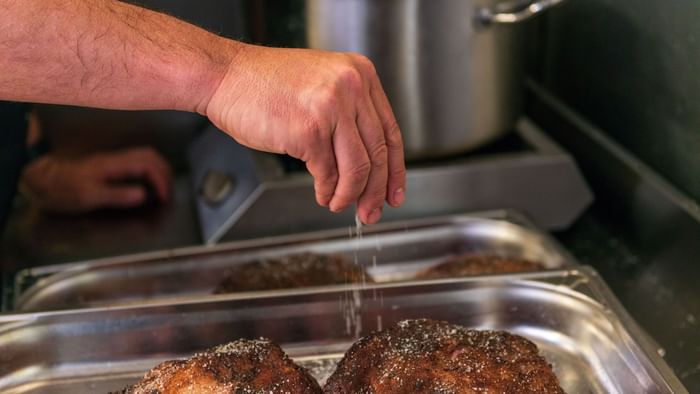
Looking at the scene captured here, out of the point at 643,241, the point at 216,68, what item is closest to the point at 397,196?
the point at 216,68

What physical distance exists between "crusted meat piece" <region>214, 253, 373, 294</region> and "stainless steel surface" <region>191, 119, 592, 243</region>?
0.12 m

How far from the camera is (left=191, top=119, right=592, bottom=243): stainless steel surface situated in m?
1.69

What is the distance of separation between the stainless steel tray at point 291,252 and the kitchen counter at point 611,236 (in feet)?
0.57

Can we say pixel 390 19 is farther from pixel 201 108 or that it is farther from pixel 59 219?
pixel 59 219

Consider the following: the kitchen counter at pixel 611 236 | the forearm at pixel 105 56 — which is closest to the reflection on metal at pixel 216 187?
the kitchen counter at pixel 611 236

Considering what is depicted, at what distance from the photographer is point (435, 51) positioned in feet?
5.33

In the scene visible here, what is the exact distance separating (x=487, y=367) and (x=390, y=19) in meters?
0.82

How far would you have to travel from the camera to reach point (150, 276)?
1.62 m

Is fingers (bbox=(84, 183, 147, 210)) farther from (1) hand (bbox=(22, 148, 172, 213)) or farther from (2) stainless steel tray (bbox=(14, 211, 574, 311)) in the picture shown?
(2) stainless steel tray (bbox=(14, 211, 574, 311))

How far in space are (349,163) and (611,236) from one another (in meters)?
0.97

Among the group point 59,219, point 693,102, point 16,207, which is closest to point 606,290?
point 693,102

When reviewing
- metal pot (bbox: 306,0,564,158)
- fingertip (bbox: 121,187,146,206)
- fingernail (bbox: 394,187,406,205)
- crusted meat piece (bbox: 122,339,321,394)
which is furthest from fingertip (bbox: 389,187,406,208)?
fingertip (bbox: 121,187,146,206)

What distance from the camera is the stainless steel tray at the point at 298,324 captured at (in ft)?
4.10

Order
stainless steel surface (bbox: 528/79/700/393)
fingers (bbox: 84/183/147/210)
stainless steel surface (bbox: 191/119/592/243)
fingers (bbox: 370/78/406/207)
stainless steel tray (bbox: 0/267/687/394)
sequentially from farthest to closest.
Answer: fingers (bbox: 84/183/147/210)
stainless steel surface (bbox: 191/119/592/243)
stainless steel surface (bbox: 528/79/700/393)
stainless steel tray (bbox: 0/267/687/394)
fingers (bbox: 370/78/406/207)
